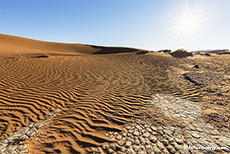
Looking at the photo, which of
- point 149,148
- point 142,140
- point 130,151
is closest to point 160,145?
point 149,148

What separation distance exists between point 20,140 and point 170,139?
3663 millimetres

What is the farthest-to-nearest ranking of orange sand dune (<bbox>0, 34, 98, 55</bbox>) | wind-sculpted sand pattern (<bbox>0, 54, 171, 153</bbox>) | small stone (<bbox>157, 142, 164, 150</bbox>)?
orange sand dune (<bbox>0, 34, 98, 55</bbox>), wind-sculpted sand pattern (<bbox>0, 54, 171, 153</bbox>), small stone (<bbox>157, 142, 164, 150</bbox>)

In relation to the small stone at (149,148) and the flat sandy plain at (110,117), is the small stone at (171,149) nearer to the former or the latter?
the flat sandy plain at (110,117)

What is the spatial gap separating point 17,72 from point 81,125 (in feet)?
20.1

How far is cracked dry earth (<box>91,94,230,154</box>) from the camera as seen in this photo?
2318 mm

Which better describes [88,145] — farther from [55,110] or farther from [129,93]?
[129,93]

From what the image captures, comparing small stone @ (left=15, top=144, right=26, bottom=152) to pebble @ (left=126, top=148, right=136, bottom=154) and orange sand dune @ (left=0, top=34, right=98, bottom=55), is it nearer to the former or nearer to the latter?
pebble @ (left=126, top=148, right=136, bottom=154)

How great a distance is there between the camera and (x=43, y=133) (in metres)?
2.71

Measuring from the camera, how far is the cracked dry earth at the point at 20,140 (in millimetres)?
2270

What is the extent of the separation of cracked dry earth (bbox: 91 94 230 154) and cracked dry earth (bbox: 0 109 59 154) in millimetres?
1623

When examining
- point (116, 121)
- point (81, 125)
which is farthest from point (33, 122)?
point (116, 121)

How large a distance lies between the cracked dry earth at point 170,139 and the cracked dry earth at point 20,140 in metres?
1.62

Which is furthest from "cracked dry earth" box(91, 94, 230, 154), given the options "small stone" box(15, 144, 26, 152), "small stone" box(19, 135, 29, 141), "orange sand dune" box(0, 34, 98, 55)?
"orange sand dune" box(0, 34, 98, 55)

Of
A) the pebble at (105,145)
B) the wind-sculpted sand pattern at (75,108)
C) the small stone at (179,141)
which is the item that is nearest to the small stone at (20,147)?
the wind-sculpted sand pattern at (75,108)
